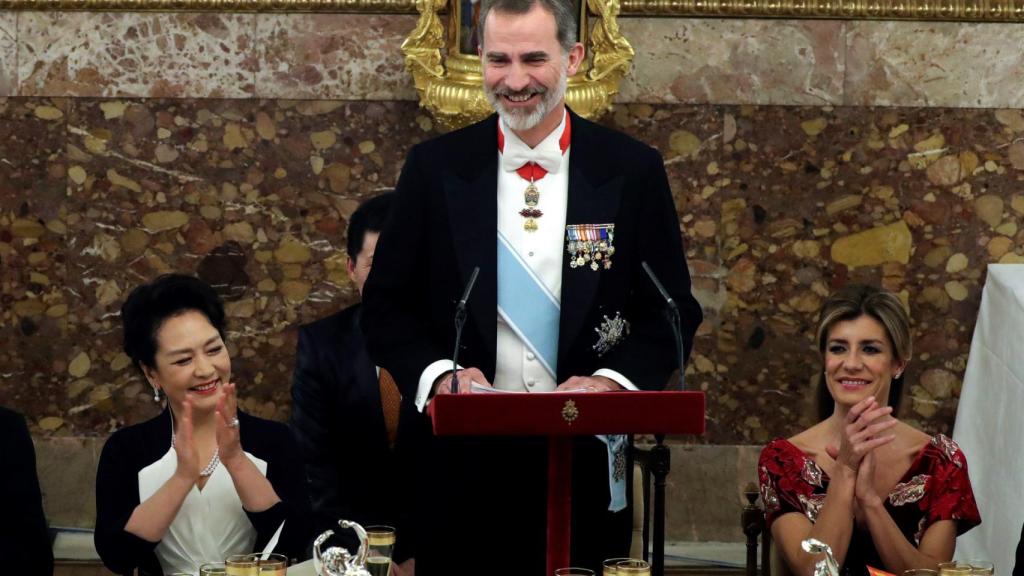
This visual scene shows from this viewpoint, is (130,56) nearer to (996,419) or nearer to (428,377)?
(428,377)

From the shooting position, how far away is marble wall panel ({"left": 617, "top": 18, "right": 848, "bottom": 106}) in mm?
5617

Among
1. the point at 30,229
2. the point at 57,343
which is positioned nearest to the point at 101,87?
the point at 30,229

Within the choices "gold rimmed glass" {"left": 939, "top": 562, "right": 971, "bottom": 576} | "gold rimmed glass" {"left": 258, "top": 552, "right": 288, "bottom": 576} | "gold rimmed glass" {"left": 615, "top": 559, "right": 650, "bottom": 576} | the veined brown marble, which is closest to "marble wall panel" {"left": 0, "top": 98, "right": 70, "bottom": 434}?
the veined brown marble

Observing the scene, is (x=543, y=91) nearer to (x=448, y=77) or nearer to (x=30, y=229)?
(x=448, y=77)

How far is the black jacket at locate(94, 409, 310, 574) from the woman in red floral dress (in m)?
1.15

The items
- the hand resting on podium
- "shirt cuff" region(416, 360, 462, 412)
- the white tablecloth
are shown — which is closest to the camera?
the hand resting on podium

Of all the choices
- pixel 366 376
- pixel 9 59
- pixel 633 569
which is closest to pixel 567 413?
pixel 633 569

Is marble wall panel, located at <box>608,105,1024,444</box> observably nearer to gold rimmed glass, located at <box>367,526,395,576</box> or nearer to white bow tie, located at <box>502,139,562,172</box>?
white bow tie, located at <box>502,139,562,172</box>

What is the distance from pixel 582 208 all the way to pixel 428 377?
513 mm

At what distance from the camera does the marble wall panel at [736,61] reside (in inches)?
221

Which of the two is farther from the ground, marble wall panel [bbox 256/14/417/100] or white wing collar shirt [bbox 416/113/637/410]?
marble wall panel [bbox 256/14/417/100]

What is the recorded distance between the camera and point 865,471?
398cm

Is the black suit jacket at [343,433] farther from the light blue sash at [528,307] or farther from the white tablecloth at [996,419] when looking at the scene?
the white tablecloth at [996,419]

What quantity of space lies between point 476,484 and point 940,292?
8.90 ft
